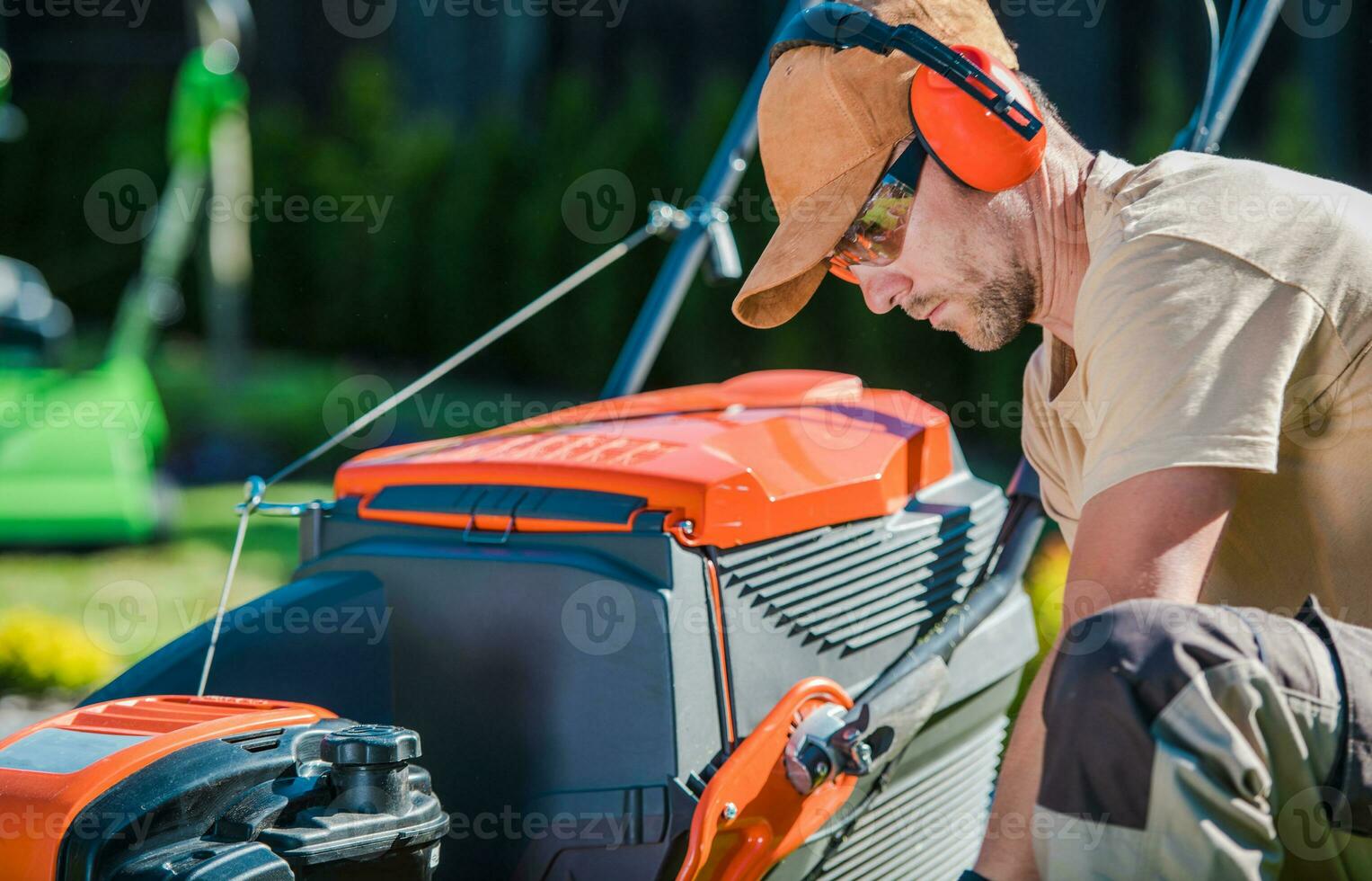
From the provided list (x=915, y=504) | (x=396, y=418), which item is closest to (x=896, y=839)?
(x=915, y=504)

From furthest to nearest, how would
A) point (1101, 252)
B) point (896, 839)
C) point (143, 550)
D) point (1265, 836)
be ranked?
point (143, 550), point (896, 839), point (1101, 252), point (1265, 836)

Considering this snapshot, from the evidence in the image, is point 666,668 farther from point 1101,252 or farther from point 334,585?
point 1101,252

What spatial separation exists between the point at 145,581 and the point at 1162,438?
378 cm

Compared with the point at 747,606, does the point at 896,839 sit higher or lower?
lower

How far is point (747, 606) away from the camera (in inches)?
59.5

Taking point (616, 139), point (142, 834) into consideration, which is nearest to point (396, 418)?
point (616, 139)

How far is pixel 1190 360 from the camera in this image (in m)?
1.14

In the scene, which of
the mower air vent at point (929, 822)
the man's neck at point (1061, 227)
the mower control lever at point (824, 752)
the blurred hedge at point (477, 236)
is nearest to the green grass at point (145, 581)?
the blurred hedge at point (477, 236)

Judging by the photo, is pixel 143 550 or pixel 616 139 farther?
pixel 616 139

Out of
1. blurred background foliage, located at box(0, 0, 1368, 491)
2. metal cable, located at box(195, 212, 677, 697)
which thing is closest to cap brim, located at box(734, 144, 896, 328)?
metal cable, located at box(195, 212, 677, 697)

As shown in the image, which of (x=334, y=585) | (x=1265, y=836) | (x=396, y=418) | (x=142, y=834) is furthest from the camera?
(x=396, y=418)

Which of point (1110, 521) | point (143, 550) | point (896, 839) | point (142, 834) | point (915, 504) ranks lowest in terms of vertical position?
point (143, 550)

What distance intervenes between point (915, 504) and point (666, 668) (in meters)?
0.50

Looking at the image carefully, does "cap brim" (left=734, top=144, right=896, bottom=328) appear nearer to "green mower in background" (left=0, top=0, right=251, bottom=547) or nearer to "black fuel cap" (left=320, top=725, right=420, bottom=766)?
"black fuel cap" (left=320, top=725, right=420, bottom=766)
